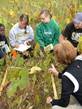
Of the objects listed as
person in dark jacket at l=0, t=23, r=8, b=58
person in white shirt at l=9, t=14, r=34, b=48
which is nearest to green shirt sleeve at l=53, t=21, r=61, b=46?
person in white shirt at l=9, t=14, r=34, b=48

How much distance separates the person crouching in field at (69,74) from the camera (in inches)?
141

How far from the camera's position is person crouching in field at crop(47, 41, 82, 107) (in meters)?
3.59

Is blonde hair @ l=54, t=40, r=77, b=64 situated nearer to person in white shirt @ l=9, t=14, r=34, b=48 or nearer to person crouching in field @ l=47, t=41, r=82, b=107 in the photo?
person crouching in field @ l=47, t=41, r=82, b=107

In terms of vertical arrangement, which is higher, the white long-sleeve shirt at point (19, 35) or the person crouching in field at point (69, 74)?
the person crouching in field at point (69, 74)

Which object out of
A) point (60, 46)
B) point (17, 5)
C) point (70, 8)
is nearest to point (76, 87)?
point (60, 46)

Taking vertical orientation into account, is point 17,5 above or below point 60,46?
below

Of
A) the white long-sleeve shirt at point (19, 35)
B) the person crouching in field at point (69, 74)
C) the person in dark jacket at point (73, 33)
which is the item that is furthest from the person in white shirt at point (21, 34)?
the person crouching in field at point (69, 74)

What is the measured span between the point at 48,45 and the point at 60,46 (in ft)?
5.76

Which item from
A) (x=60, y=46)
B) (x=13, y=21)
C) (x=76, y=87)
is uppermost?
(x=60, y=46)

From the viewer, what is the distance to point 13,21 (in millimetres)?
6562

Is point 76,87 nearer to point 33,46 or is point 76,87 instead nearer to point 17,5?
point 33,46

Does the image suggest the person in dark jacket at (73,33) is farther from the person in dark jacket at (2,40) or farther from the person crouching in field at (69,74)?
the person crouching in field at (69,74)

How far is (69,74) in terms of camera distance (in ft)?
11.8

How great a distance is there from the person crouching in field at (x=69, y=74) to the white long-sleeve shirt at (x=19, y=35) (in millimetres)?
1975
